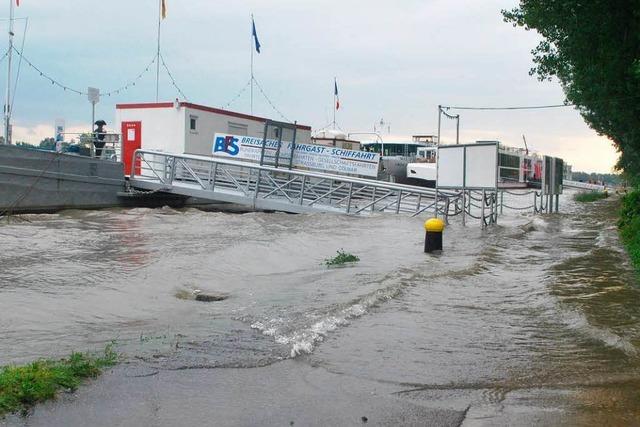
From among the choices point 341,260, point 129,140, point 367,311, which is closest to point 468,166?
Result: point 341,260

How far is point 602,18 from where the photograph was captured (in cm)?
1375

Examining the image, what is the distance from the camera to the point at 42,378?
4.70 meters

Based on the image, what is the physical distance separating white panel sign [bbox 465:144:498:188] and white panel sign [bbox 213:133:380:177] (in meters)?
8.10

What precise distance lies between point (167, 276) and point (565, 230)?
14.0 meters

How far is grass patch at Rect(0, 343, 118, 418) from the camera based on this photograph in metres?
4.38

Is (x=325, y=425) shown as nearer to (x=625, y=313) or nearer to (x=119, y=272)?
(x=625, y=313)

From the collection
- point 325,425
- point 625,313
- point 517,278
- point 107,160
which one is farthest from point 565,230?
point 325,425

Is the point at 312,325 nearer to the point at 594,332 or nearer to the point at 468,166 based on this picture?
the point at 594,332

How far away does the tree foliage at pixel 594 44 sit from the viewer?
13.6 m

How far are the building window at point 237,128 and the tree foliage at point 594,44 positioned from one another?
45.6 ft

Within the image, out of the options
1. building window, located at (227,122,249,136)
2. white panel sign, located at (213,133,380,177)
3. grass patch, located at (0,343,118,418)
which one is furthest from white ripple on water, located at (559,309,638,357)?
building window, located at (227,122,249,136)

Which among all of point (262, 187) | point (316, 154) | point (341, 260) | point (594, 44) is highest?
point (594, 44)

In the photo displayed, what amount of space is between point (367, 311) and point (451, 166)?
11460mm

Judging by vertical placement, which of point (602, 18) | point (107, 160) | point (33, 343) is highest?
point (602, 18)
